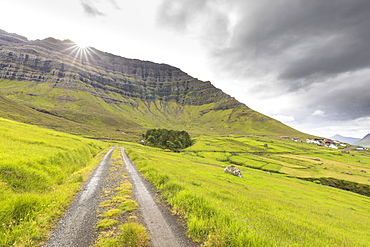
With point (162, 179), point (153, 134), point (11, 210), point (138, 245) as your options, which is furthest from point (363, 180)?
point (153, 134)

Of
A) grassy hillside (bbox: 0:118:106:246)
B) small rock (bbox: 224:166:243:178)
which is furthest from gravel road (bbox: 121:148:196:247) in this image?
small rock (bbox: 224:166:243:178)

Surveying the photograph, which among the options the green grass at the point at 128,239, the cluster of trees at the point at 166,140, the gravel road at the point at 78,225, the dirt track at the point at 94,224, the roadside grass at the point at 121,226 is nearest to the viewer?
the green grass at the point at 128,239

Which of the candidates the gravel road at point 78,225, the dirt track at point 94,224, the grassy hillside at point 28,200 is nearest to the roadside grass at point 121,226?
the dirt track at point 94,224

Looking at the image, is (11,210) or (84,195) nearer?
(11,210)

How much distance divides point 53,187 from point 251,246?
16277 mm

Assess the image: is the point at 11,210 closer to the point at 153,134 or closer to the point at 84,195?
the point at 84,195

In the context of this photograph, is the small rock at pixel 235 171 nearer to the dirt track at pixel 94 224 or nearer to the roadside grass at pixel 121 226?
the dirt track at pixel 94 224

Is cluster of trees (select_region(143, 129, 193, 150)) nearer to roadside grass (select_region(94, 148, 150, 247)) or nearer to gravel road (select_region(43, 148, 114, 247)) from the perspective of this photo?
gravel road (select_region(43, 148, 114, 247))

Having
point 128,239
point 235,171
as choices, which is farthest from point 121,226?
point 235,171

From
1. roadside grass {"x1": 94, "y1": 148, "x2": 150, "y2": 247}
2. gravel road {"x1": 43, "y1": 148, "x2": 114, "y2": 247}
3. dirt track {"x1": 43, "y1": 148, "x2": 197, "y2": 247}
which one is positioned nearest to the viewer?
roadside grass {"x1": 94, "y1": 148, "x2": 150, "y2": 247}

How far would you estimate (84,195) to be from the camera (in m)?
12.6

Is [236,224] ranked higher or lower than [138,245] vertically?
higher

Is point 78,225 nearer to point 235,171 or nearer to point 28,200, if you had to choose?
point 28,200

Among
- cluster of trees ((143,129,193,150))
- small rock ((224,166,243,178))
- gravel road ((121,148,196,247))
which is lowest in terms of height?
cluster of trees ((143,129,193,150))
